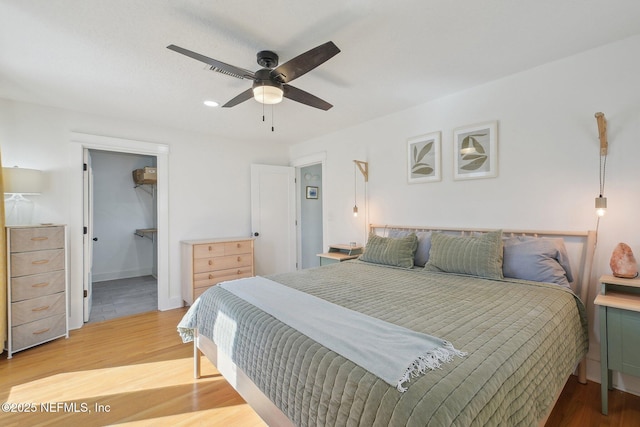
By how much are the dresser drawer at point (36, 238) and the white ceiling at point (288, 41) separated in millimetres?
1347

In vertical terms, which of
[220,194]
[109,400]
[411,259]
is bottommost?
[109,400]

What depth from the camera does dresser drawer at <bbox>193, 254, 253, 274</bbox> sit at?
3.77m

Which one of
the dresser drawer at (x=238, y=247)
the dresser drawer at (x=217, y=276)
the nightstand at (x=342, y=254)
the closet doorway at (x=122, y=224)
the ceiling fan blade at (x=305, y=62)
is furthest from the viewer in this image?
the closet doorway at (x=122, y=224)

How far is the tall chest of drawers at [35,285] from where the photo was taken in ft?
8.63

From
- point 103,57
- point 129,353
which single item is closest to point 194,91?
point 103,57

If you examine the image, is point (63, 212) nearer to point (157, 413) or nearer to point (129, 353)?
point (129, 353)

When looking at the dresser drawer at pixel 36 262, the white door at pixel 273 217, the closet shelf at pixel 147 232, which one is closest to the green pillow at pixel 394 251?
the white door at pixel 273 217

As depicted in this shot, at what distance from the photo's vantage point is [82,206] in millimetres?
3346

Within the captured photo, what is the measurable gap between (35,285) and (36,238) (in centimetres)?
46

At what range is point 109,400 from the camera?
1978 millimetres

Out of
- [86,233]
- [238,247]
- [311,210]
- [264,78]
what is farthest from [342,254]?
[86,233]

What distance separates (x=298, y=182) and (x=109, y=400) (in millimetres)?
3859

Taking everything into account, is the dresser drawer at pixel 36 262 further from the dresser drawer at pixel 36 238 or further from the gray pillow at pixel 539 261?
the gray pillow at pixel 539 261

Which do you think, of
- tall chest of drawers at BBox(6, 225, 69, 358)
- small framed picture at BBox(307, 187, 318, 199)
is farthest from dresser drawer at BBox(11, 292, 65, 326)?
small framed picture at BBox(307, 187, 318, 199)
